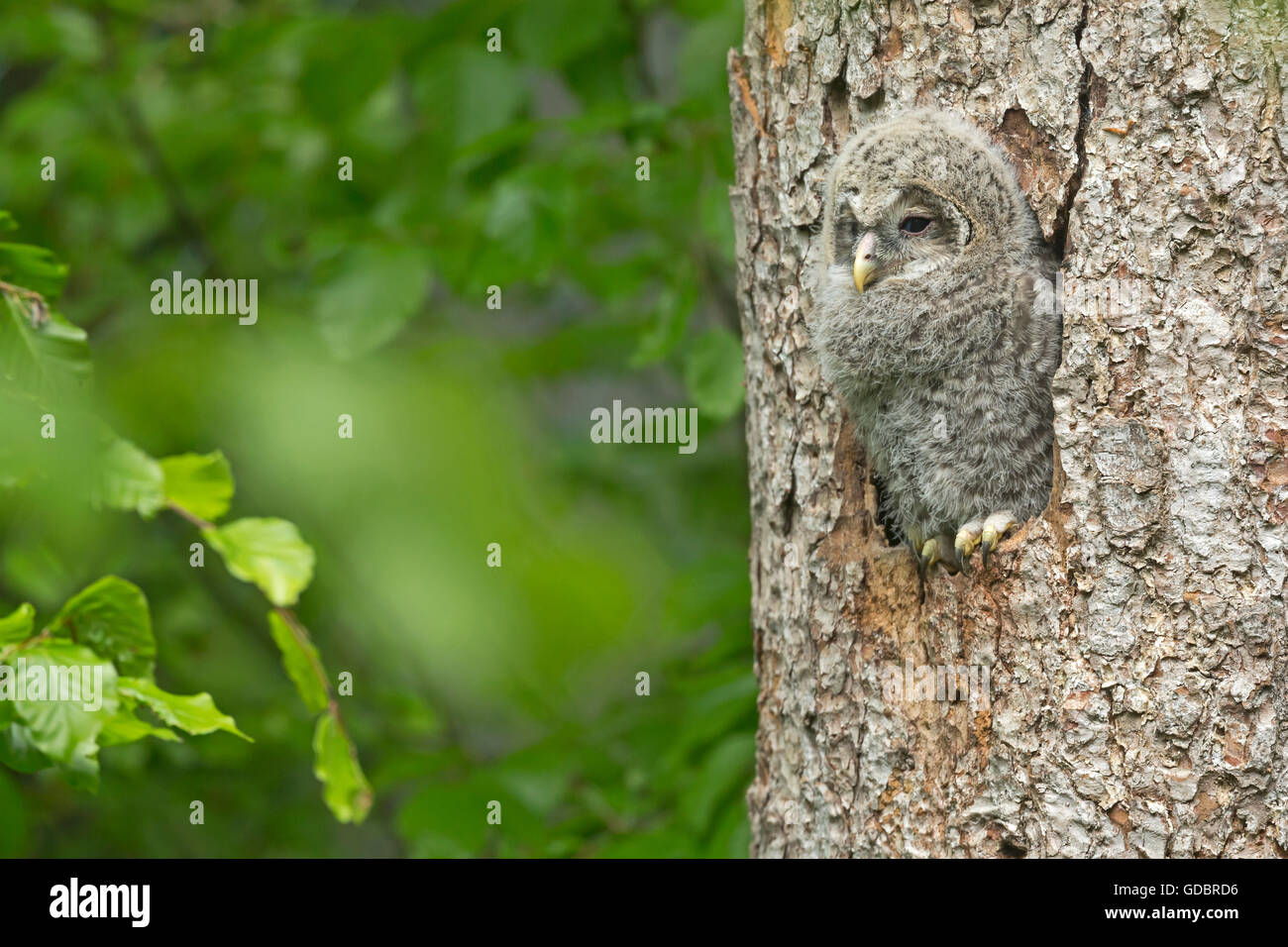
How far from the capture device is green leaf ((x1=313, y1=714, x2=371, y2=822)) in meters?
2.57

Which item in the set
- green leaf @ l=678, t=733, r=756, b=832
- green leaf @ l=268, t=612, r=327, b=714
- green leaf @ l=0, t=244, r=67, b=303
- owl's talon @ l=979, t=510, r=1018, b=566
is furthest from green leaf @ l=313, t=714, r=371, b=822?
owl's talon @ l=979, t=510, r=1018, b=566

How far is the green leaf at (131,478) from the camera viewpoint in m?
2.37

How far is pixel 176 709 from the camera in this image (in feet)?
7.30

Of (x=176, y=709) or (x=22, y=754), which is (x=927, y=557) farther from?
(x=22, y=754)

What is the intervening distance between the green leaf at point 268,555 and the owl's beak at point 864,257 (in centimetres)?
136

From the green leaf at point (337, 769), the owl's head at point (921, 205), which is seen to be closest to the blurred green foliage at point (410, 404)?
the green leaf at point (337, 769)

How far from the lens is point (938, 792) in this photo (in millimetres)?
2322

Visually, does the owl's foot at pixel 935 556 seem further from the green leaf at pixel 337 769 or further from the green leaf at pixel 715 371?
the green leaf at pixel 337 769

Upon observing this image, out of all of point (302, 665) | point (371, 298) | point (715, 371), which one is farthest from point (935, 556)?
point (371, 298)

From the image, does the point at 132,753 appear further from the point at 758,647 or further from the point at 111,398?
the point at 758,647

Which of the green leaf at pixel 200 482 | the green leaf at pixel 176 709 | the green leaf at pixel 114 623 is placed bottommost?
the green leaf at pixel 176 709

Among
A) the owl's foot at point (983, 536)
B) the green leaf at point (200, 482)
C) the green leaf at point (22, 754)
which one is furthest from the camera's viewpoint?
the green leaf at point (200, 482)
